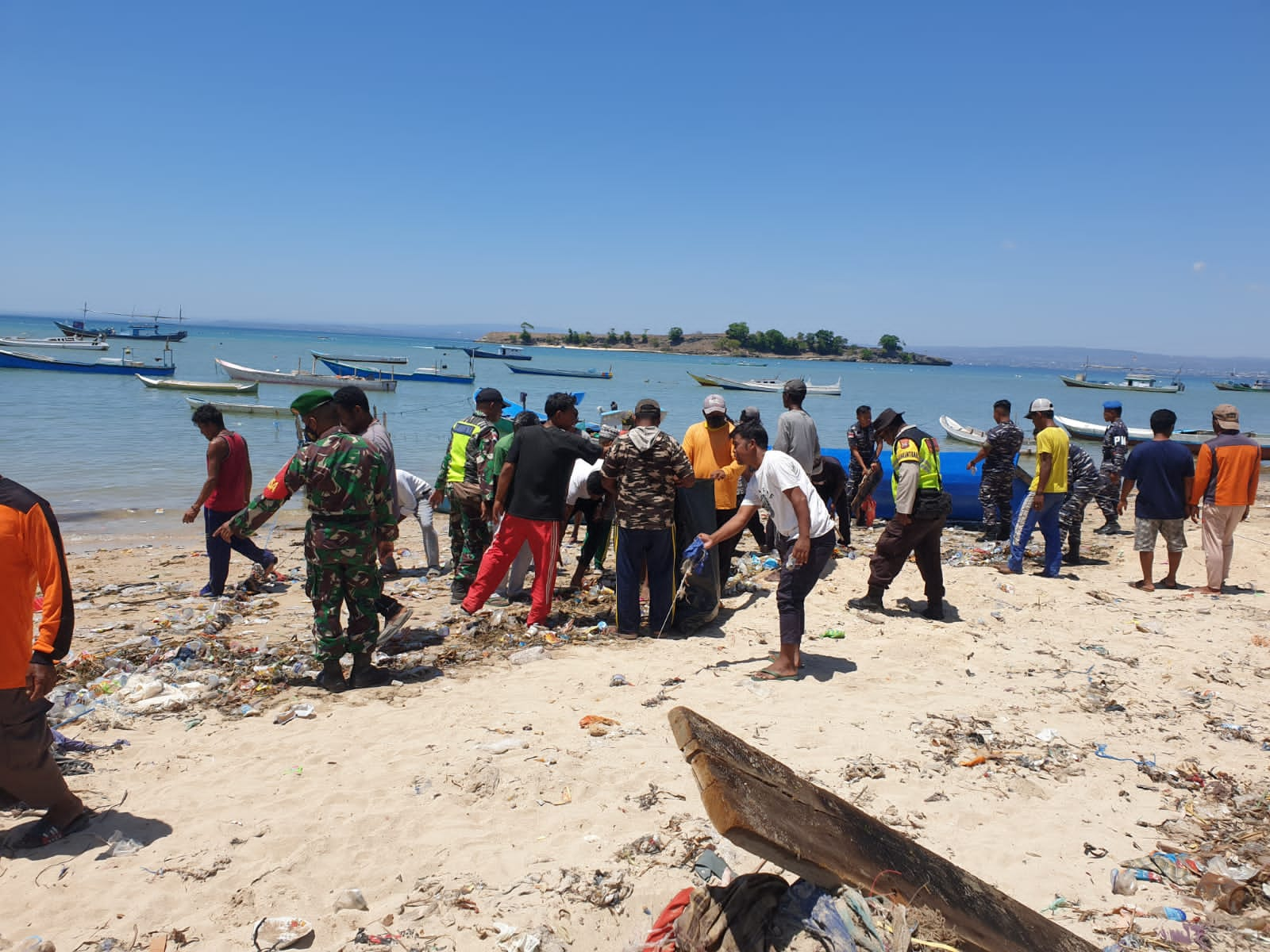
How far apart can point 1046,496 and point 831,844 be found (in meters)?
6.48

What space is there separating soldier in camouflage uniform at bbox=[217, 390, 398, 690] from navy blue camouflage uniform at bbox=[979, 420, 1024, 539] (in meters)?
7.80

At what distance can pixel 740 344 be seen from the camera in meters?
130

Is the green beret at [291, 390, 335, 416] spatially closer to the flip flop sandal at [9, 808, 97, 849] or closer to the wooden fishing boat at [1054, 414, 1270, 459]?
the flip flop sandal at [9, 808, 97, 849]

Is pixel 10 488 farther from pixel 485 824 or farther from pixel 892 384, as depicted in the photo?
pixel 892 384

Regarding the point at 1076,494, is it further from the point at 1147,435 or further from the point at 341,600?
the point at 1147,435

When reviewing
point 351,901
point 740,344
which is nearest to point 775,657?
point 351,901

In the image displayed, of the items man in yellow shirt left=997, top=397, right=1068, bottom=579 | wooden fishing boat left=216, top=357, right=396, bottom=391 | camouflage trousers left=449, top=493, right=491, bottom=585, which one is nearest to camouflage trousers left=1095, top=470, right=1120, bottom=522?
man in yellow shirt left=997, top=397, right=1068, bottom=579

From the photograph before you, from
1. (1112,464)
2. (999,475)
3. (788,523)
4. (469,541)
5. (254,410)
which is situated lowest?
(254,410)

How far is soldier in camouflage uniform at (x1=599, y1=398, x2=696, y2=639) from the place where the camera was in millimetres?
5941

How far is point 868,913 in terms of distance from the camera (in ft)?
8.02

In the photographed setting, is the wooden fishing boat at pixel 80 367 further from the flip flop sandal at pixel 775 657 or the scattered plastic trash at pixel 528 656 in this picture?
the flip flop sandal at pixel 775 657

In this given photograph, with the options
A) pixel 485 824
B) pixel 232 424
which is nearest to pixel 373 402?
pixel 232 424

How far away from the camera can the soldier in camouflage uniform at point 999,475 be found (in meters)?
9.66

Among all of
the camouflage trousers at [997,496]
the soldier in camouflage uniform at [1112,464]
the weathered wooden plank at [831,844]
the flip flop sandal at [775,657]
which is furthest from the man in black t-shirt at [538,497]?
the soldier in camouflage uniform at [1112,464]
